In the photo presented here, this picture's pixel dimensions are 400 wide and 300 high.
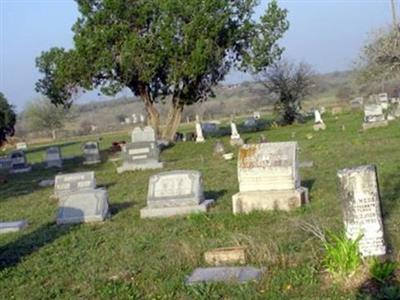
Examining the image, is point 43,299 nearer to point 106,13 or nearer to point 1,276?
point 1,276

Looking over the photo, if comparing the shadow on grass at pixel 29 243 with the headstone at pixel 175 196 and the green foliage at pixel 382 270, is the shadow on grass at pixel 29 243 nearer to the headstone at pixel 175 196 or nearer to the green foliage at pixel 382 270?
the headstone at pixel 175 196

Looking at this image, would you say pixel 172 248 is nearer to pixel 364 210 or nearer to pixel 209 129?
pixel 364 210

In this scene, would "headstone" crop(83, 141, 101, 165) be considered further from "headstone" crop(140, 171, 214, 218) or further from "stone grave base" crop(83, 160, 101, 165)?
"headstone" crop(140, 171, 214, 218)

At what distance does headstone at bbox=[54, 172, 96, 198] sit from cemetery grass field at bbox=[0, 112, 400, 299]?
36cm

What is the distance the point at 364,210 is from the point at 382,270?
998mm

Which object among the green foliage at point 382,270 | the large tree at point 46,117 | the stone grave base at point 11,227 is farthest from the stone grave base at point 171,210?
the large tree at point 46,117

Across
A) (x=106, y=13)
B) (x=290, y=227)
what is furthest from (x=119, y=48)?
(x=290, y=227)

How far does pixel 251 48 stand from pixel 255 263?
97.2ft

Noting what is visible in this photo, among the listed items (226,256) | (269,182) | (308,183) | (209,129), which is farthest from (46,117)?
(226,256)

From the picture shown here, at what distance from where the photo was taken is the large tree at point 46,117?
89938 mm

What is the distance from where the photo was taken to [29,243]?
1148 centimetres

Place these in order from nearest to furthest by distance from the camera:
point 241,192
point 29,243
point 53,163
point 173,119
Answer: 1. point 29,243
2. point 241,192
3. point 53,163
4. point 173,119

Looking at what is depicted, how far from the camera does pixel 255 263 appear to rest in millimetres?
8227

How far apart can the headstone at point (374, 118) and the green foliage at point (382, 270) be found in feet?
83.2
